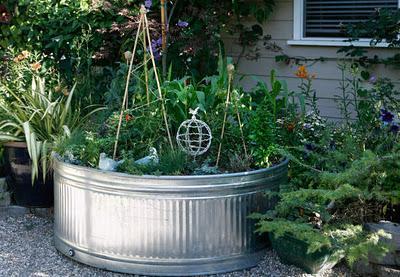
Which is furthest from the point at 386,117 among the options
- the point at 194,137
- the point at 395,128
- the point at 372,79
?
the point at 372,79

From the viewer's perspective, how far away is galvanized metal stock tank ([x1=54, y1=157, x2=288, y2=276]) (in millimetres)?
4000

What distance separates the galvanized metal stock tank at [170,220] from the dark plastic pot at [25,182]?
45.1 inches

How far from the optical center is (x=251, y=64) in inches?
274

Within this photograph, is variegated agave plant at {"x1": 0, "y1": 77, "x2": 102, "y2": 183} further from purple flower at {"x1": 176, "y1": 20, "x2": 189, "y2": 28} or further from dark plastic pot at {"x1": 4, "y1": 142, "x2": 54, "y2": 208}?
purple flower at {"x1": 176, "y1": 20, "x2": 189, "y2": 28}

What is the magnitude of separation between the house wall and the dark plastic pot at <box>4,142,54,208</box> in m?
2.51

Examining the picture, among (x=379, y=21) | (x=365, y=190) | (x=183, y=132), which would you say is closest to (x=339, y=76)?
(x=379, y=21)

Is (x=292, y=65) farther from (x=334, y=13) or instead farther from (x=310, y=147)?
(x=310, y=147)

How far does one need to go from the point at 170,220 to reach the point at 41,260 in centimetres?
103

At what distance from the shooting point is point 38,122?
5402 millimetres

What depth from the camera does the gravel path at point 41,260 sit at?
4215 mm

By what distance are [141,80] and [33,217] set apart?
58.5 inches

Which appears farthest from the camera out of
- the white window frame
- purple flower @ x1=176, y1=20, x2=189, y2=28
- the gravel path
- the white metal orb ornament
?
the white window frame

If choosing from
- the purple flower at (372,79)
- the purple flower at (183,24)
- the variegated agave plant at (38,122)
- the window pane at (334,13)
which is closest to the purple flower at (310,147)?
the purple flower at (372,79)

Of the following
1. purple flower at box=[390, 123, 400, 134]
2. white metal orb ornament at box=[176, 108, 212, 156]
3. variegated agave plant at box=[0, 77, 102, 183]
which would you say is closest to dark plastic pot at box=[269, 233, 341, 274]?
white metal orb ornament at box=[176, 108, 212, 156]
